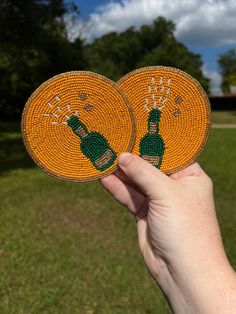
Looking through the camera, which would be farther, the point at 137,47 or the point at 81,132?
the point at 137,47

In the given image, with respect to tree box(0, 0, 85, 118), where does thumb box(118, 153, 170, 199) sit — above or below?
below

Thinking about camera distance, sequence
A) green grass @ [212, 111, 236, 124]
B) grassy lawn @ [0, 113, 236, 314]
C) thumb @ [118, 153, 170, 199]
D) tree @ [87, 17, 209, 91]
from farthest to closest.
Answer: tree @ [87, 17, 209, 91] < green grass @ [212, 111, 236, 124] < grassy lawn @ [0, 113, 236, 314] < thumb @ [118, 153, 170, 199]

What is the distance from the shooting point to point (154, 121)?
75.4 inches

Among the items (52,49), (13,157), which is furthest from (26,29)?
(52,49)

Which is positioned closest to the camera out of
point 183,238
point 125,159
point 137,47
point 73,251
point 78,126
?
point 183,238

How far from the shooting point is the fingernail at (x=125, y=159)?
5.67 feet

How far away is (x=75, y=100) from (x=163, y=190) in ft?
1.81

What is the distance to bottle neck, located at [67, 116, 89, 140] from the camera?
1833 millimetres

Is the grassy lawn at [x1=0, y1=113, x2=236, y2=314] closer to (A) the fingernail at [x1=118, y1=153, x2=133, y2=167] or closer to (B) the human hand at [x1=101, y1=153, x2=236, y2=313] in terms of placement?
(B) the human hand at [x1=101, y1=153, x2=236, y2=313]

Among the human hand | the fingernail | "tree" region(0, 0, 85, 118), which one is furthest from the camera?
"tree" region(0, 0, 85, 118)

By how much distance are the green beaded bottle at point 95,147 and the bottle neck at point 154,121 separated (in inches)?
8.2

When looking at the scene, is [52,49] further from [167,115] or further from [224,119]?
[167,115]

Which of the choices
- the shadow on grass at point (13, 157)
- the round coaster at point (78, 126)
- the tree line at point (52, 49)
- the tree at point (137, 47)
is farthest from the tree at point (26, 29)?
the tree at point (137, 47)

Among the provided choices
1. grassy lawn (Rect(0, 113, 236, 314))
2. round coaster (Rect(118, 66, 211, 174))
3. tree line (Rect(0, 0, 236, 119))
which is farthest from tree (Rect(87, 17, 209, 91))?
round coaster (Rect(118, 66, 211, 174))
